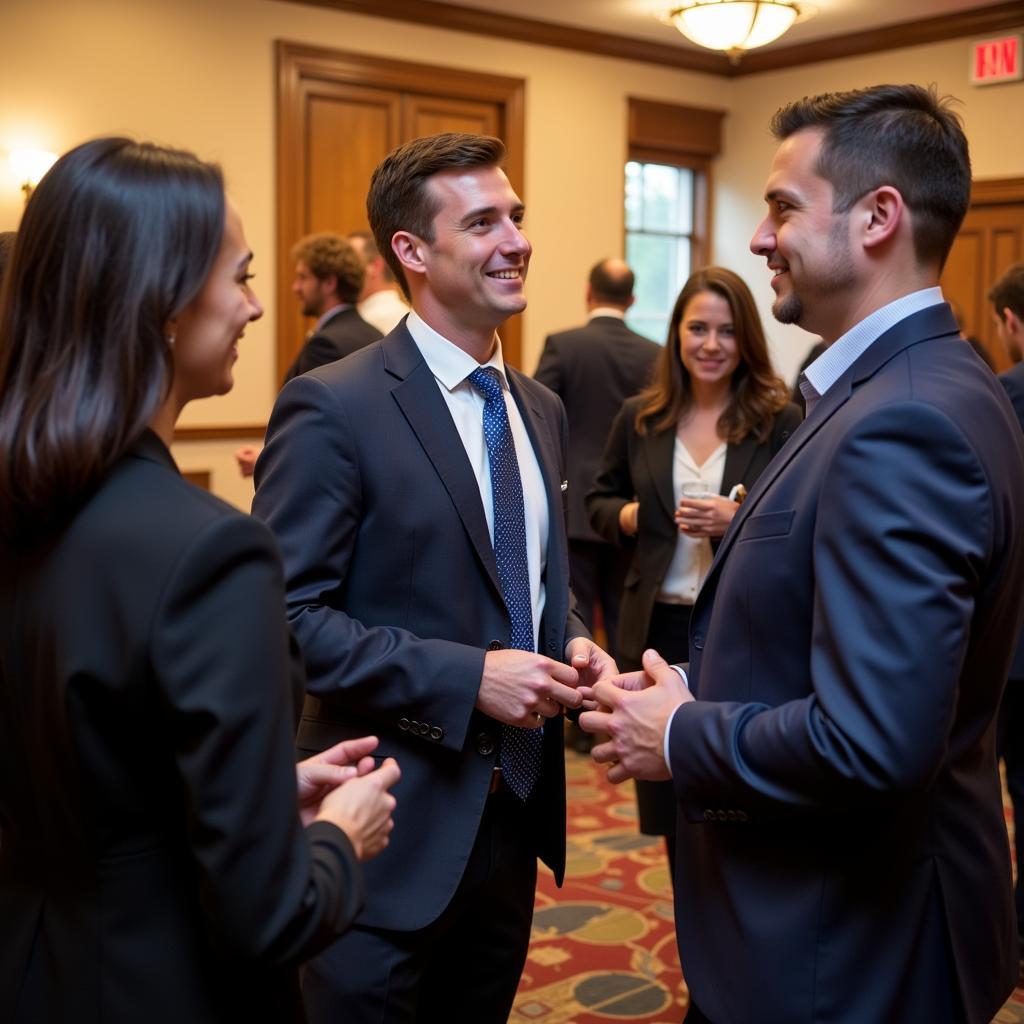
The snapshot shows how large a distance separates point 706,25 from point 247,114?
2.43m

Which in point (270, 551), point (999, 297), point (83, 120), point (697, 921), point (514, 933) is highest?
point (83, 120)

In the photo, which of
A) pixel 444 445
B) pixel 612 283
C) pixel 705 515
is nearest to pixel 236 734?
pixel 444 445

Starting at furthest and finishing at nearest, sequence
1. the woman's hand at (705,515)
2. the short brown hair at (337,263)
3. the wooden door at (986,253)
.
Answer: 1. the wooden door at (986,253)
2. the short brown hair at (337,263)
3. the woman's hand at (705,515)

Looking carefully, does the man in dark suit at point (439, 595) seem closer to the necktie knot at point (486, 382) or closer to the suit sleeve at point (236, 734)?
the necktie knot at point (486, 382)

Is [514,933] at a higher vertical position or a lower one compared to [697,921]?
lower

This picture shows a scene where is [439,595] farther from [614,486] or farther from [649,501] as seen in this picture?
[614,486]

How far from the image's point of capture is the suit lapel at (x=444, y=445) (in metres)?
2.02

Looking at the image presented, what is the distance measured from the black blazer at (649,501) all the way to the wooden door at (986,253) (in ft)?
14.8

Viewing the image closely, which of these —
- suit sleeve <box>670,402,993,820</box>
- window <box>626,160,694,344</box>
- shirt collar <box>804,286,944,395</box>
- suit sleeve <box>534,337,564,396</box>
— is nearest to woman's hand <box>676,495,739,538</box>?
shirt collar <box>804,286,944,395</box>

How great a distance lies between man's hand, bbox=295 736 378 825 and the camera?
1.48 metres

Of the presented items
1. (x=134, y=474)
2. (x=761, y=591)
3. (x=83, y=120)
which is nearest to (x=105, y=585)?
(x=134, y=474)

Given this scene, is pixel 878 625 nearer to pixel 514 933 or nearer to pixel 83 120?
pixel 514 933

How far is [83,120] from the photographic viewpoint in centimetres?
615

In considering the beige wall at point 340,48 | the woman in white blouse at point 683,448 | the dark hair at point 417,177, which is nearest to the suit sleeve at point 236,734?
the dark hair at point 417,177
